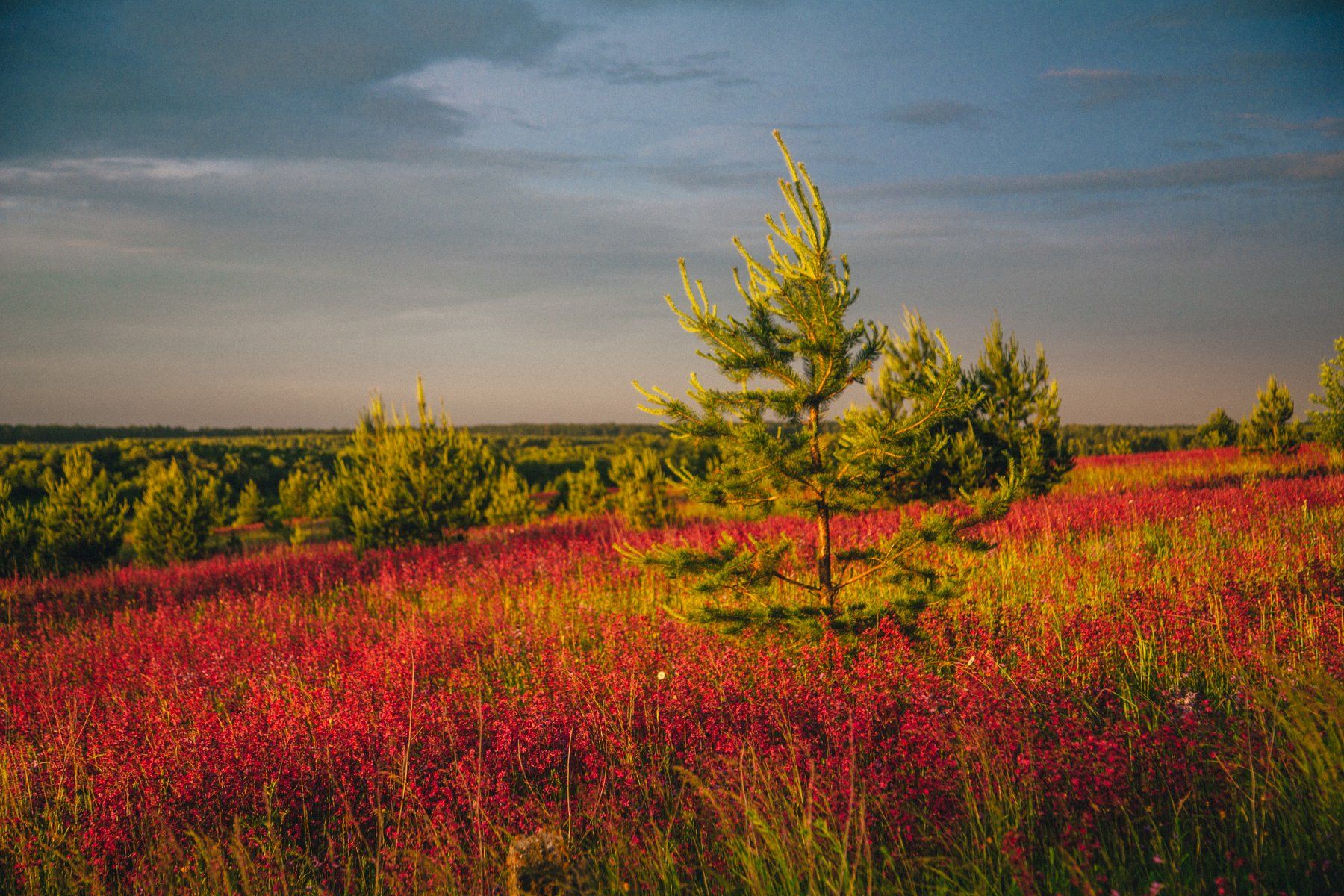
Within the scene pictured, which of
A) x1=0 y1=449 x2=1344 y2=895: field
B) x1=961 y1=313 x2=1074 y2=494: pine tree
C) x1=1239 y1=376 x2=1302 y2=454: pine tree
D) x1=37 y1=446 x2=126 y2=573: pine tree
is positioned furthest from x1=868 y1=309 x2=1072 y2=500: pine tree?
x1=37 y1=446 x2=126 y2=573: pine tree

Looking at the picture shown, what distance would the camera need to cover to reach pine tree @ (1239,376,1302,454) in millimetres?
21031

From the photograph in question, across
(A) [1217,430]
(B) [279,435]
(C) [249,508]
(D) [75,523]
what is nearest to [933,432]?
(D) [75,523]

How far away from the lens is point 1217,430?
32.4 meters

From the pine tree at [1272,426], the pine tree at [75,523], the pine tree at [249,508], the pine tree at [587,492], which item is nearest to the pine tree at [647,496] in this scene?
the pine tree at [587,492]

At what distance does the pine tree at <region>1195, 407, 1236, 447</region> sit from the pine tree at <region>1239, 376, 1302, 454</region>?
11.9 meters

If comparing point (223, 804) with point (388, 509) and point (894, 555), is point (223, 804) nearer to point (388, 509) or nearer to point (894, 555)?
point (894, 555)

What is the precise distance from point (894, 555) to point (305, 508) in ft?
192

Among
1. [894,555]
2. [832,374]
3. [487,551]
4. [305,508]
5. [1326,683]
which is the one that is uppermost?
[832,374]

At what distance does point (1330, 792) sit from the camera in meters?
2.30

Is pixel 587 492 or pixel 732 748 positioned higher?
pixel 732 748

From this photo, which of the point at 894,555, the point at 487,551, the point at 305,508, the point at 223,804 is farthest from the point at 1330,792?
the point at 305,508

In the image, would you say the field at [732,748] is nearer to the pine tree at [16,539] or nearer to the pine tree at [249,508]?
the pine tree at [16,539]

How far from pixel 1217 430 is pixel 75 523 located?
4715 cm

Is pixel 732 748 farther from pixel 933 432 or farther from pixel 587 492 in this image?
pixel 587 492
